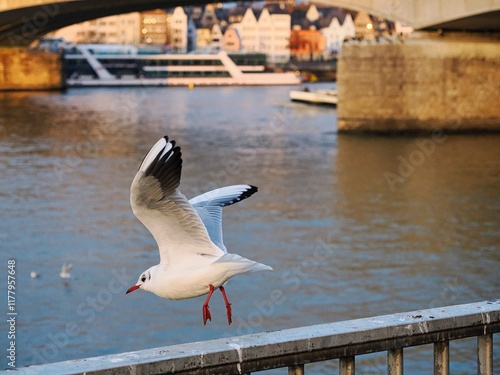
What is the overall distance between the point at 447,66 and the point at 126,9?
13.8m

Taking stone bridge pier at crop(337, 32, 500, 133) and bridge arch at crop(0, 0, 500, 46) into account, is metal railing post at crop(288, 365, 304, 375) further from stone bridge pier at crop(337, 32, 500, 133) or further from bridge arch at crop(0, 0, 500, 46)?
stone bridge pier at crop(337, 32, 500, 133)

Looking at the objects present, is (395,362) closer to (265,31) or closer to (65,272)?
(65,272)

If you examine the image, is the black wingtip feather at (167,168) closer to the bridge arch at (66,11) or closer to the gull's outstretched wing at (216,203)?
the gull's outstretched wing at (216,203)

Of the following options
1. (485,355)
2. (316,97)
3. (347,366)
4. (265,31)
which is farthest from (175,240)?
(265,31)

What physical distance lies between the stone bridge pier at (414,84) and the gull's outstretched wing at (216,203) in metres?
24.9

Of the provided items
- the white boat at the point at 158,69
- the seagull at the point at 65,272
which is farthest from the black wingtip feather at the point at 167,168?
the white boat at the point at 158,69

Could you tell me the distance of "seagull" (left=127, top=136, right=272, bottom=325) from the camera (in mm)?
4242

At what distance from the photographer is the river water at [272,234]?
10.1 metres

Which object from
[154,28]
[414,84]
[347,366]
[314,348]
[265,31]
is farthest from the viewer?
[265,31]

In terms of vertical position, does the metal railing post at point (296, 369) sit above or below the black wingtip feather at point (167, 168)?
below

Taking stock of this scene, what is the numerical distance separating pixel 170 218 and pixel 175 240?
0.29ft

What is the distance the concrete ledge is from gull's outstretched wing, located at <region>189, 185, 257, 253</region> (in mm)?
52847

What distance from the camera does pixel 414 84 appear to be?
2998 cm

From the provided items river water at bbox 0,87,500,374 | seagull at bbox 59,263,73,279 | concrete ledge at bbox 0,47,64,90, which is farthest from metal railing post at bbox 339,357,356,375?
concrete ledge at bbox 0,47,64,90
